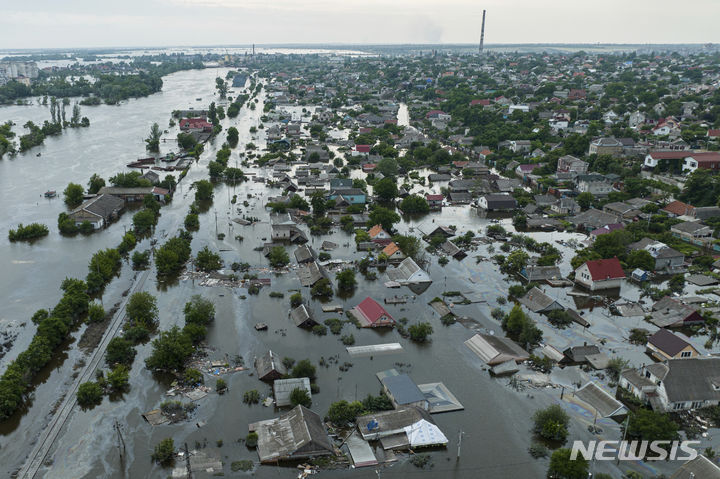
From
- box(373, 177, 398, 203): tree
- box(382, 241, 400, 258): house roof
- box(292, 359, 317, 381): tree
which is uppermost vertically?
box(373, 177, 398, 203): tree

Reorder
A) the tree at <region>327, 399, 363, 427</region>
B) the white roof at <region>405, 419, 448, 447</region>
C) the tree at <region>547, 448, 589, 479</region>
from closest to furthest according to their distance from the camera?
the tree at <region>547, 448, 589, 479</region>
the white roof at <region>405, 419, 448, 447</region>
the tree at <region>327, 399, 363, 427</region>

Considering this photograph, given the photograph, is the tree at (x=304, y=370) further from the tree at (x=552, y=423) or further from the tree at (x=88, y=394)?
the tree at (x=552, y=423)

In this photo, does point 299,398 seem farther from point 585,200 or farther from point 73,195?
point 73,195

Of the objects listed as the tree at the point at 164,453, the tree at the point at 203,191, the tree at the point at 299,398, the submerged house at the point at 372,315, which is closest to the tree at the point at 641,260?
the submerged house at the point at 372,315

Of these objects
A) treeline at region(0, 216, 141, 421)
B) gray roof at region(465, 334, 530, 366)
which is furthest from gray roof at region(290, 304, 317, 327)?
treeline at region(0, 216, 141, 421)

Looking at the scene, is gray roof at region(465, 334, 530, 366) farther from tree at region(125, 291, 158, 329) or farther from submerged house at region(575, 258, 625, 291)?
tree at region(125, 291, 158, 329)

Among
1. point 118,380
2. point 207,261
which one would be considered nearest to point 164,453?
point 118,380

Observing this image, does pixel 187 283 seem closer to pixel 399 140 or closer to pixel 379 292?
pixel 379 292
